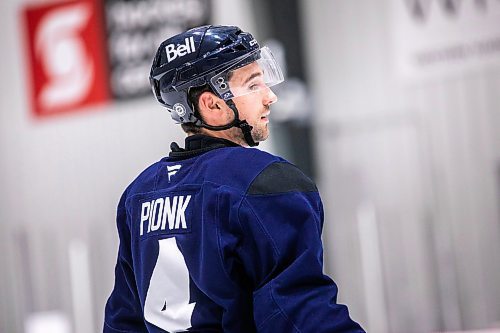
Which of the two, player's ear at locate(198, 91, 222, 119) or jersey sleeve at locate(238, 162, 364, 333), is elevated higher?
player's ear at locate(198, 91, 222, 119)

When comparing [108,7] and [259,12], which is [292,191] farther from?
[108,7]

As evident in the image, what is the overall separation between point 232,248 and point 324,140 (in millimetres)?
4312

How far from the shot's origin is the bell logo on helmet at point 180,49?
1.92 meters

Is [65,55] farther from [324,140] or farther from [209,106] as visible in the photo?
[209,106]

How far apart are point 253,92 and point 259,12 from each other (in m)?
4.31

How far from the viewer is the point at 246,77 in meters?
1.94

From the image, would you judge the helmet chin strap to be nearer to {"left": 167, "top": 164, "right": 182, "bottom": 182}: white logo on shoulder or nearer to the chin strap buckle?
the chin strap buckle

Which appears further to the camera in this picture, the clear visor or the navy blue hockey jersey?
the clear visor

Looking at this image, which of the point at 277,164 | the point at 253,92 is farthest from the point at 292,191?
the point at 253,92

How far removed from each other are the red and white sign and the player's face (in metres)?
4.92

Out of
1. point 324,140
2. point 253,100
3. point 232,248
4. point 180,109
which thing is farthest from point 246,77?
point 324,140

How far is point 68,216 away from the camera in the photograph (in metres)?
6.78

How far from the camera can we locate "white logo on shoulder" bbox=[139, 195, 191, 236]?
1.82 metres

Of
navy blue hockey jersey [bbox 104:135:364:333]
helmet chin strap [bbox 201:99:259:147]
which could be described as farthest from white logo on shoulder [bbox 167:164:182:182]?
helmet chin strap [bbox 201:99:259:147]
